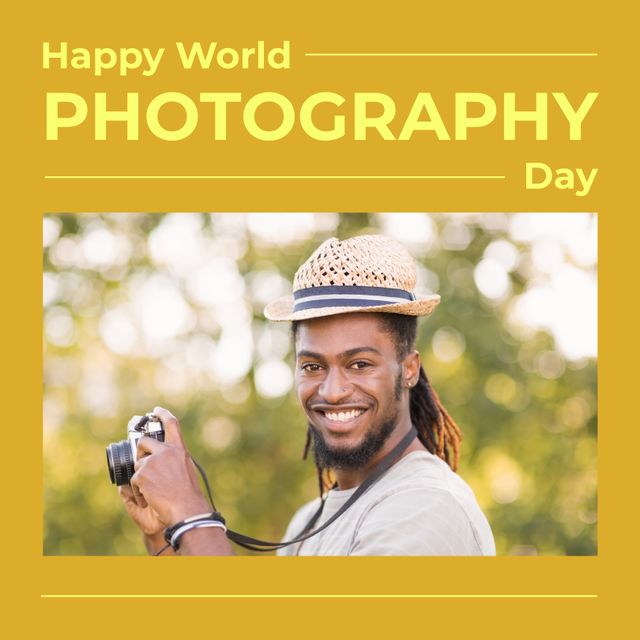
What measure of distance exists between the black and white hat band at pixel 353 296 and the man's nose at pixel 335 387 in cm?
27

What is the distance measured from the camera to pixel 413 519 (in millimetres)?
3111

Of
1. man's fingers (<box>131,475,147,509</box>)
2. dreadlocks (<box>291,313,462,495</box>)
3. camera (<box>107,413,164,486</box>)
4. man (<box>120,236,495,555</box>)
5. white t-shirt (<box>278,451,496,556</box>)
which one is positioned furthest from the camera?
dreadlocks (<box>291,313,462,495</box>)

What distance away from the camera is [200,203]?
5031mm

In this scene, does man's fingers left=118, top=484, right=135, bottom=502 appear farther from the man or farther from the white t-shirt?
the white t-shirt

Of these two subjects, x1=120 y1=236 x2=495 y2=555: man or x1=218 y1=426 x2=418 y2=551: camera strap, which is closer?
x1=120 y1=236 x2=495 y2=555: man

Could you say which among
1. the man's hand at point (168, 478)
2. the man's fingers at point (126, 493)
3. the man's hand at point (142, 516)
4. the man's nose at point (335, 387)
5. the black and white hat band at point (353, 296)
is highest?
the black and white hat band at point (353, 296)

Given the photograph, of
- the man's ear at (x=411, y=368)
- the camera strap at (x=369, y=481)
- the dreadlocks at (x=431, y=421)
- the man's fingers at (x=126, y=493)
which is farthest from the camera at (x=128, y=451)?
the man's ear at (x=411, y=368)

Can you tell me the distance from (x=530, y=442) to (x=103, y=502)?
574 cm

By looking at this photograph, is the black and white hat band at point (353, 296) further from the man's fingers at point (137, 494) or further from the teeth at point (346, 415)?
the man's fingers at point (137, 494)

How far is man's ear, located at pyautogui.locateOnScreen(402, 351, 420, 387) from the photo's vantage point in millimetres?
3795

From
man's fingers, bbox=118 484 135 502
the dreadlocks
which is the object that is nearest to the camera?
man's fingers, bbox=118 484 135 502

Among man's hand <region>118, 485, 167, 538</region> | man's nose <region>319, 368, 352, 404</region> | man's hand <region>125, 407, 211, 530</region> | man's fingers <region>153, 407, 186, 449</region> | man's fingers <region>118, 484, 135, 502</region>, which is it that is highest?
man's nose <region>319, 368, 352, 404</region>

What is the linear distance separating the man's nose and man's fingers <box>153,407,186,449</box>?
1.88 feet

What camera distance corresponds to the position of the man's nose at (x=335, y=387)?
3.52 meters
